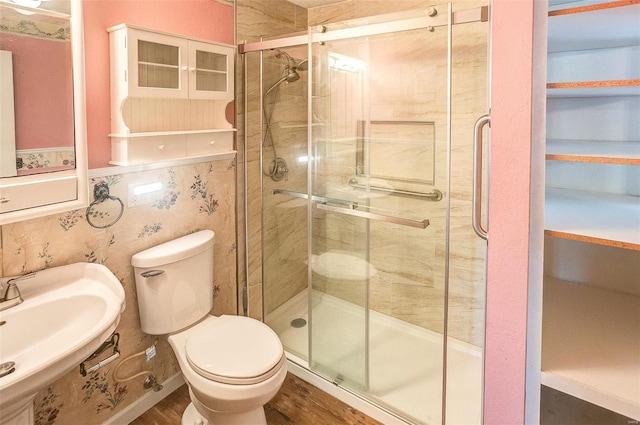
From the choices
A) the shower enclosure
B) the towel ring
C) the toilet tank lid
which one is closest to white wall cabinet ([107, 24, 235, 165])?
the towel ring

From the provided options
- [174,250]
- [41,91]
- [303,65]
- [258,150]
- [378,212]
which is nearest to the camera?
[41,91]

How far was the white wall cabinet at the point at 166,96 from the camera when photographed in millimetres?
1695

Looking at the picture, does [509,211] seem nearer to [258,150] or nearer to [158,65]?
[158,65]

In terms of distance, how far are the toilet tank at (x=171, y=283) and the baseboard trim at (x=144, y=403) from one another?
1.34 feet

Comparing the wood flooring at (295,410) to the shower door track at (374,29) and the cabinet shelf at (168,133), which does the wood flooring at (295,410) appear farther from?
the shower door track at (374,29)

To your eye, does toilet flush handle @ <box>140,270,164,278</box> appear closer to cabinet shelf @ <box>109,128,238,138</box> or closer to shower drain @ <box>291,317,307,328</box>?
cabinet shelf @ <box>109,128,238,138</box>

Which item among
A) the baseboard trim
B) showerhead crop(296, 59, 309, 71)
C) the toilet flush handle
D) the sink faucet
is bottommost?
the baseboard trim

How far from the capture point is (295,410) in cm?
209

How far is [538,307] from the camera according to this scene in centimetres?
117

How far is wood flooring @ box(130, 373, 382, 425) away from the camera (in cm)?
201

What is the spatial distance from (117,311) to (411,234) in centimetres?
152

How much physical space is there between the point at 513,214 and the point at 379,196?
109cm

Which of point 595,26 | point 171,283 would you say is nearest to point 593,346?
point 595,26

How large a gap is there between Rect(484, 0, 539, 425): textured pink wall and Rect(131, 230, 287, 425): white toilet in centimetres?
88
